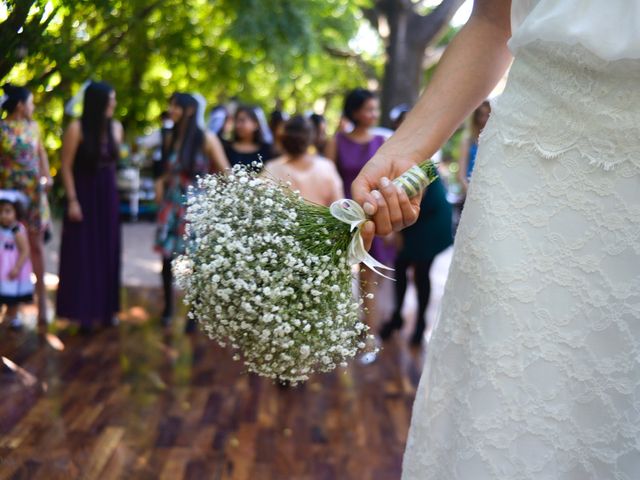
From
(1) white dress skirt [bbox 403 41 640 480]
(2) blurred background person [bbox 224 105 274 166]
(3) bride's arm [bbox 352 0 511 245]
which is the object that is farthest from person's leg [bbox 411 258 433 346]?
(1) white dress skirt [bbox 403 41 640 480]

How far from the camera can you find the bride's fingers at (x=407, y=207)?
1.57 metres

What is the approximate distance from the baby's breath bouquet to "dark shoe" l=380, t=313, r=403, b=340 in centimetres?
510

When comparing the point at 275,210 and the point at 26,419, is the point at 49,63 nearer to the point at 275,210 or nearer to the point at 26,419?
the point at 275,210

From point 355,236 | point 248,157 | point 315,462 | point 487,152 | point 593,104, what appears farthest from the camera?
point 248,157

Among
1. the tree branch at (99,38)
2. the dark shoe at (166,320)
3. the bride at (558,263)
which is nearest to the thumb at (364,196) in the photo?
the bride at (558,263)

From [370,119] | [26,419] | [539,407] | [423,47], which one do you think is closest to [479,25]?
[539,407]

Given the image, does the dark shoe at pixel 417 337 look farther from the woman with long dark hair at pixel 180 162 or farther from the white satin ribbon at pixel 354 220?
the white satin ribbon at pixel 354 220

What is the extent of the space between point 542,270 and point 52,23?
148 centimetres

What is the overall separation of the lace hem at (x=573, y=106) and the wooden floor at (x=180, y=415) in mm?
2134

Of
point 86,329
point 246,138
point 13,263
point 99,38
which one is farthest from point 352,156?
point 99,38

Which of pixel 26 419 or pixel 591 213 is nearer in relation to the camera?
pixel 591 213

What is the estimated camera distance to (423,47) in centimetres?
1288

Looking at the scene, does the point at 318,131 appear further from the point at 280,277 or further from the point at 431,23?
the point at 280,277

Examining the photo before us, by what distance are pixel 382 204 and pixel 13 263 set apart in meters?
5.24
